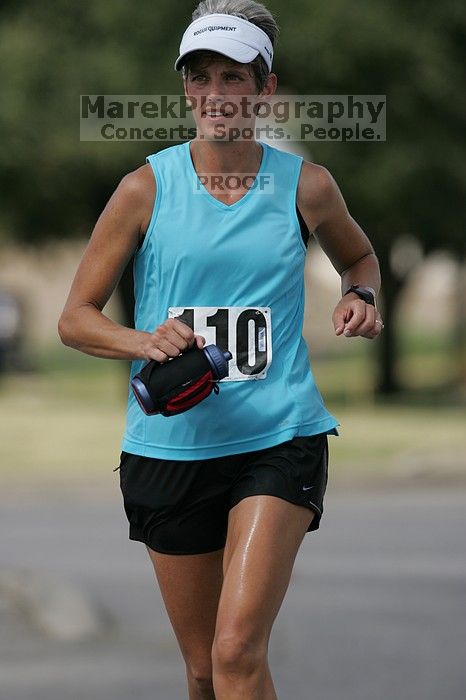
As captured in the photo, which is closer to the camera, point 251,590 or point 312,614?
point 251,590

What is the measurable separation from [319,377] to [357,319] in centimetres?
3117

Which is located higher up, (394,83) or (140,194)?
(394,83)

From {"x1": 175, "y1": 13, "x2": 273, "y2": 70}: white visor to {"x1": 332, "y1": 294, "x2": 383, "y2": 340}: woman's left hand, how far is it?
0.68 m

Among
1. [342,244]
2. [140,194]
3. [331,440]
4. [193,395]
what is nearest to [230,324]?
[193,395]

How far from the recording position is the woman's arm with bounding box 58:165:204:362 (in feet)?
14.3

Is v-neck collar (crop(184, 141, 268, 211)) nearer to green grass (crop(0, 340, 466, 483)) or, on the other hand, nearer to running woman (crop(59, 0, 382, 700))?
running woman (crop(59, 0, 382, 700))

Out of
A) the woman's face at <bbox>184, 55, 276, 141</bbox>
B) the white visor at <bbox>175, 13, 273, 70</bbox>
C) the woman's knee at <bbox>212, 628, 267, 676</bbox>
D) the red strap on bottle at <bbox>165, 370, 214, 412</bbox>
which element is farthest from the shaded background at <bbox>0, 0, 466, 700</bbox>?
the white visor at <bbox>175, 13, 273, 70</bbox>

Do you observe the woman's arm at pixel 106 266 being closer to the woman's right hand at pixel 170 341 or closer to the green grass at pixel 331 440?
the woman's right hand at pixel 170 341

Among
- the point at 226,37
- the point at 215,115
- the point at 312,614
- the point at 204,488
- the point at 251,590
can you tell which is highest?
the point at 226,37

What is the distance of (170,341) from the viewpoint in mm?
4152

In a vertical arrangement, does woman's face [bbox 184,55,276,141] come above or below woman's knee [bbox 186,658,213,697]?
above

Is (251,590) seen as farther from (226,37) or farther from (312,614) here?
(312,614)

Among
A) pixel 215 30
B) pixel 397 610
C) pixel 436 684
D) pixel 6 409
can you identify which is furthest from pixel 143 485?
pixel 6 409

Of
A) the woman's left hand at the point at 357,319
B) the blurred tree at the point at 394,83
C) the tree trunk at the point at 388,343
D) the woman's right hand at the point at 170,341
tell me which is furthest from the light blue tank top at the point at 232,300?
the tree trunk at the point at 388,343
